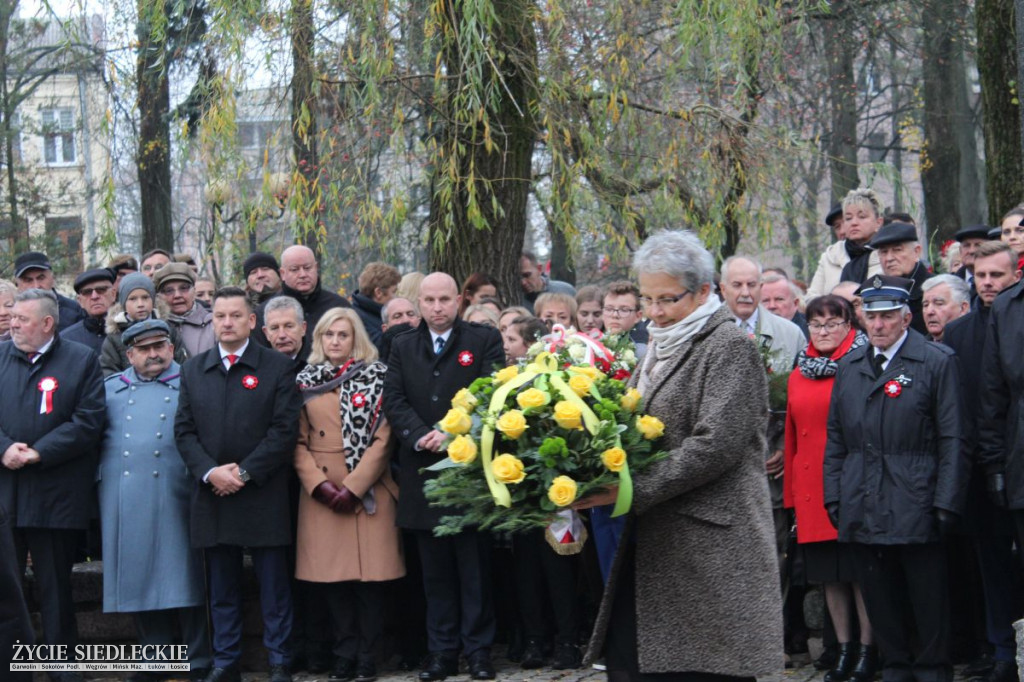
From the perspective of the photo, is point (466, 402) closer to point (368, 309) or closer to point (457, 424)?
point (457, 424)

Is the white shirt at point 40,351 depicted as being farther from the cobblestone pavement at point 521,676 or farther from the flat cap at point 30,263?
the flat cap at point 30,263

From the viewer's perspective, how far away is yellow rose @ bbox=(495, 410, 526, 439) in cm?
432

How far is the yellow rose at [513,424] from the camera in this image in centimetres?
432

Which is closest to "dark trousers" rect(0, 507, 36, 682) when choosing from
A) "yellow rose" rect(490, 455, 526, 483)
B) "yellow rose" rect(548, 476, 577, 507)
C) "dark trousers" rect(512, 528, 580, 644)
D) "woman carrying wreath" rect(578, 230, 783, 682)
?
"yellow rose" rect(490, 455, 526, 483)

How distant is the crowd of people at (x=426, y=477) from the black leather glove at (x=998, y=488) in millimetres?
10

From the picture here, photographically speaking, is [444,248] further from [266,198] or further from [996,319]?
[996,319]

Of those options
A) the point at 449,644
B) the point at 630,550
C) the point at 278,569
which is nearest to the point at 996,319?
the point at 630,550

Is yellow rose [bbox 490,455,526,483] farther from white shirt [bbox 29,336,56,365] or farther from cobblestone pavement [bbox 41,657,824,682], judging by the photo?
white shirt [bbox 29,336,56,365]

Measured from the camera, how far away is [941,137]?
19641mm

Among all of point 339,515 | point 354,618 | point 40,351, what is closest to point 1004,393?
point 339,515

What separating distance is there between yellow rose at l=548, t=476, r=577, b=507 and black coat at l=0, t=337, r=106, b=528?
4306 mm

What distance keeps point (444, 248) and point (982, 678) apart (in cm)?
518

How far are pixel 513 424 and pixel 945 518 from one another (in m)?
3.11

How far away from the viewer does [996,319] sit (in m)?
6.64
